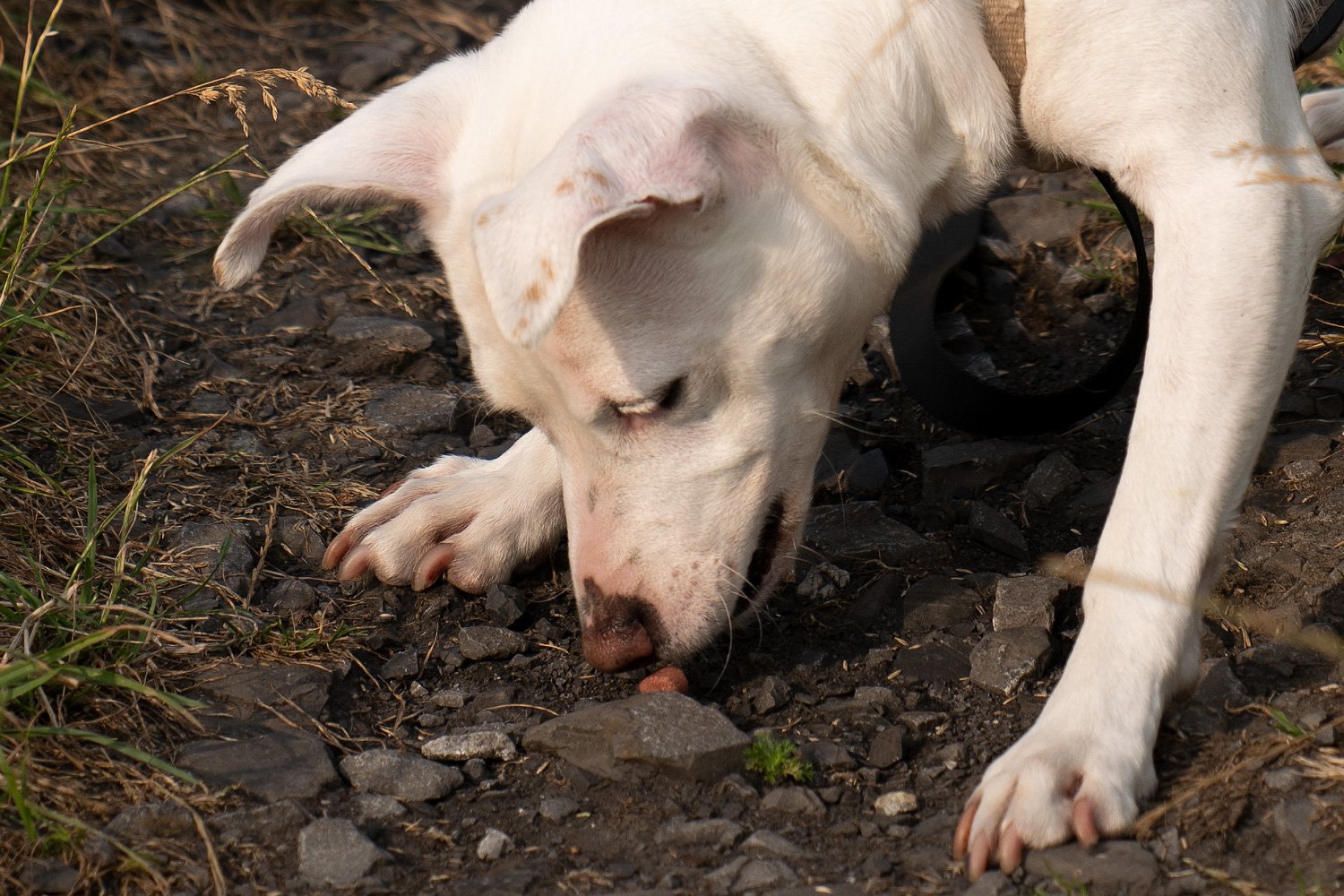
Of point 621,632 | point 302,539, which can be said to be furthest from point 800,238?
point 302,539

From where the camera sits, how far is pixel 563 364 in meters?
2.35

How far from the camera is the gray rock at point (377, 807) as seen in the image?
2189 millimetres

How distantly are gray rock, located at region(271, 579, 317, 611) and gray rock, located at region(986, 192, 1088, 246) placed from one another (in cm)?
265

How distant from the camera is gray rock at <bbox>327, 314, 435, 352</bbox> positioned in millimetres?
3904

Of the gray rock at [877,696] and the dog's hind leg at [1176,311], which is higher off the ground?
the dog's hind leg at [1176,311]

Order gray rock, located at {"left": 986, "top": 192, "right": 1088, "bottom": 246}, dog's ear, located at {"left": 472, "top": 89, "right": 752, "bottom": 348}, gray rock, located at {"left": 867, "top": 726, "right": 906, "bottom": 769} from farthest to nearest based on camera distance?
gray rock, located at {"left": 986, "top": 192, "right": 1088, "bottom": 246}, gray rock, located at {"left": 867, "top": 726, "right": 906, "bottom": 769}, dog's ear, located at {"left": 472, "top": 89, "right": 752, "bottom": 348}

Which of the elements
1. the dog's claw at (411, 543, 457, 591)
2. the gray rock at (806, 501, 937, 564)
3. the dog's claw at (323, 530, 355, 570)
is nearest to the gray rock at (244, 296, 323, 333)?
the dog's claw at (323, 530, 355, 570)

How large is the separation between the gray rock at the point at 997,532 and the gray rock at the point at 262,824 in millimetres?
1654

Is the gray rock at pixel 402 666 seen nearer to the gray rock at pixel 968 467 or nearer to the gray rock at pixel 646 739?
the gray rock at pixel 646 739

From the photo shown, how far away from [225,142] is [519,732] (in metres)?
3.61

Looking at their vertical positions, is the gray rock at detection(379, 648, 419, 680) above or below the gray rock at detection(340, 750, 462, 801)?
below

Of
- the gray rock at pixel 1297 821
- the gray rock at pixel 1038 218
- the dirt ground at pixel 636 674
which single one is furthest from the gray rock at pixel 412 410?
the gray rock at pixel 1297 821

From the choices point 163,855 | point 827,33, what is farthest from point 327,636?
point 827,33

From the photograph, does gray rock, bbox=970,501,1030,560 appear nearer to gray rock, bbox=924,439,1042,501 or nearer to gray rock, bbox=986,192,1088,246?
gray rock, bbox=924,439,1042,501
